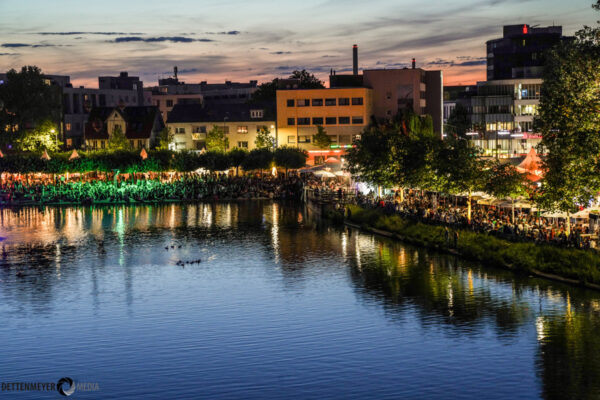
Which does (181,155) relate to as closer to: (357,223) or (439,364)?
(357,223)

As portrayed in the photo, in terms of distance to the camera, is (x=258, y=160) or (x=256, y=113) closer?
(x=258, y=160)

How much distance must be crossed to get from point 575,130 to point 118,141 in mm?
108786

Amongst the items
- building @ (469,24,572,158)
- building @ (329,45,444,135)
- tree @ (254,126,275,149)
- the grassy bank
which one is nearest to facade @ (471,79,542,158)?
building @ (469,24,572,158)

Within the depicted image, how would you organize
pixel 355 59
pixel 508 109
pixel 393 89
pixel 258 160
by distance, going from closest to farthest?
pixel 258 160 < pixel 393 89 < pixel 355 59 < pixel 508 109

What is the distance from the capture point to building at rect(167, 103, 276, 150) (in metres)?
134

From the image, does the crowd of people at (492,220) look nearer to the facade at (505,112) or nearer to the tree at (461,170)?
the tree at (461,170)

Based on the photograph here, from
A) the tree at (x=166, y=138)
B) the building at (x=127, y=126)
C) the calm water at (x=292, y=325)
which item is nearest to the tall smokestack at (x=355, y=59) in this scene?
the tree at (x=166, y=138)

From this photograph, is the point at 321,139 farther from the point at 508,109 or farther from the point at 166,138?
the point at 508,109

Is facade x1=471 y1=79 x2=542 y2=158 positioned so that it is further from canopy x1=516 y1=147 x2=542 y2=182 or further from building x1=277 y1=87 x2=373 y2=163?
canopy x1=516 y1=147 x2=542 y2=182

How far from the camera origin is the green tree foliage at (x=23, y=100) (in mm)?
129500

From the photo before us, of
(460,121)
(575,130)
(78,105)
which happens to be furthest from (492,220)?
(78,105)

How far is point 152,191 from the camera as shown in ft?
302

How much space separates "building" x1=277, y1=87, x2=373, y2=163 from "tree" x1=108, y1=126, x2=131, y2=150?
30530mm

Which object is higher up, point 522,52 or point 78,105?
point 522,52
